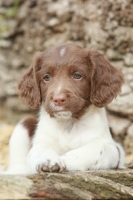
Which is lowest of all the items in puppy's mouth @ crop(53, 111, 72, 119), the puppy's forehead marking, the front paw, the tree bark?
the tree bark

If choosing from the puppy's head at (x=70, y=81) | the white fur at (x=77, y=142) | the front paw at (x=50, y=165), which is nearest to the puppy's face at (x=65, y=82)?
the puppy's head at (x=70, y=81)

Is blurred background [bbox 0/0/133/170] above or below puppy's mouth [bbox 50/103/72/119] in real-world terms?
above

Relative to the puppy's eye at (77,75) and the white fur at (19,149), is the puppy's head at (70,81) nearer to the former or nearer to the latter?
the puppy's eye at (77,75)

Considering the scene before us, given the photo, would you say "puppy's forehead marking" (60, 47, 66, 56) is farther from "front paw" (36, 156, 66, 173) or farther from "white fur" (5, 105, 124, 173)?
"front paw" (36, 156, 66, 173)

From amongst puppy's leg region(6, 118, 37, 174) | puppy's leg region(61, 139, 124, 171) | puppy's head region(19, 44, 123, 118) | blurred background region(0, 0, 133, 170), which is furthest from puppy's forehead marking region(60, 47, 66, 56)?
blurred background region(0, 0, 133, 170)

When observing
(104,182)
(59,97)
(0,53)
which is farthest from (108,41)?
(104,182)

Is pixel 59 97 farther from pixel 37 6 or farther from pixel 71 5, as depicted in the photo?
pixel 37 6
